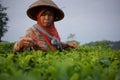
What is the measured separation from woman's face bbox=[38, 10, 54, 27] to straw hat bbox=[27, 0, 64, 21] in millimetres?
149

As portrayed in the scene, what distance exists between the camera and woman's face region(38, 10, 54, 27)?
5867 millimetres

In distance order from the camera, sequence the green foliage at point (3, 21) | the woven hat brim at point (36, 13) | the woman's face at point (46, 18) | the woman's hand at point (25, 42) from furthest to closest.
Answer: the green foliage at point (3, 21), the woven hat brim at point (36, 13), the woman's face at point (46, 18), the woman's hand at point (25, 42)

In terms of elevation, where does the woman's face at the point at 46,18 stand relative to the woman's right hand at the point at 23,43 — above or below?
above

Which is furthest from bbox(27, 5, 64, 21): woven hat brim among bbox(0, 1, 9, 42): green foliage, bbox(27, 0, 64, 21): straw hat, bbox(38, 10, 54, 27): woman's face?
bbox(0, 1, 9, 42): green foliage

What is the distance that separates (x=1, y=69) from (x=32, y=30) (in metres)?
4.03

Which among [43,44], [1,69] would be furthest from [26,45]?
[1,69]

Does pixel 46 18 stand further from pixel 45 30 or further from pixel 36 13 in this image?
pixel 36 13

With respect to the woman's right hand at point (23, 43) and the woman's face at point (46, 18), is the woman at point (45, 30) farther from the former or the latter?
the woman's right hand at point (23, 43)

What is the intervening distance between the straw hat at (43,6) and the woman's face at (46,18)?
149 mm

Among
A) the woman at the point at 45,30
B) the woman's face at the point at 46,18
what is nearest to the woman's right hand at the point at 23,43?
the woman at the point at 45,30

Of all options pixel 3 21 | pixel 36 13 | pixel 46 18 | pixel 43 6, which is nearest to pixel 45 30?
pixel 46 18

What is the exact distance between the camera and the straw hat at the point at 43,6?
19.5ft

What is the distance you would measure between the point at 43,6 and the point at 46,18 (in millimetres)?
344

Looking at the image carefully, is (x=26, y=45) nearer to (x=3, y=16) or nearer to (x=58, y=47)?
(x=58, y=47)
